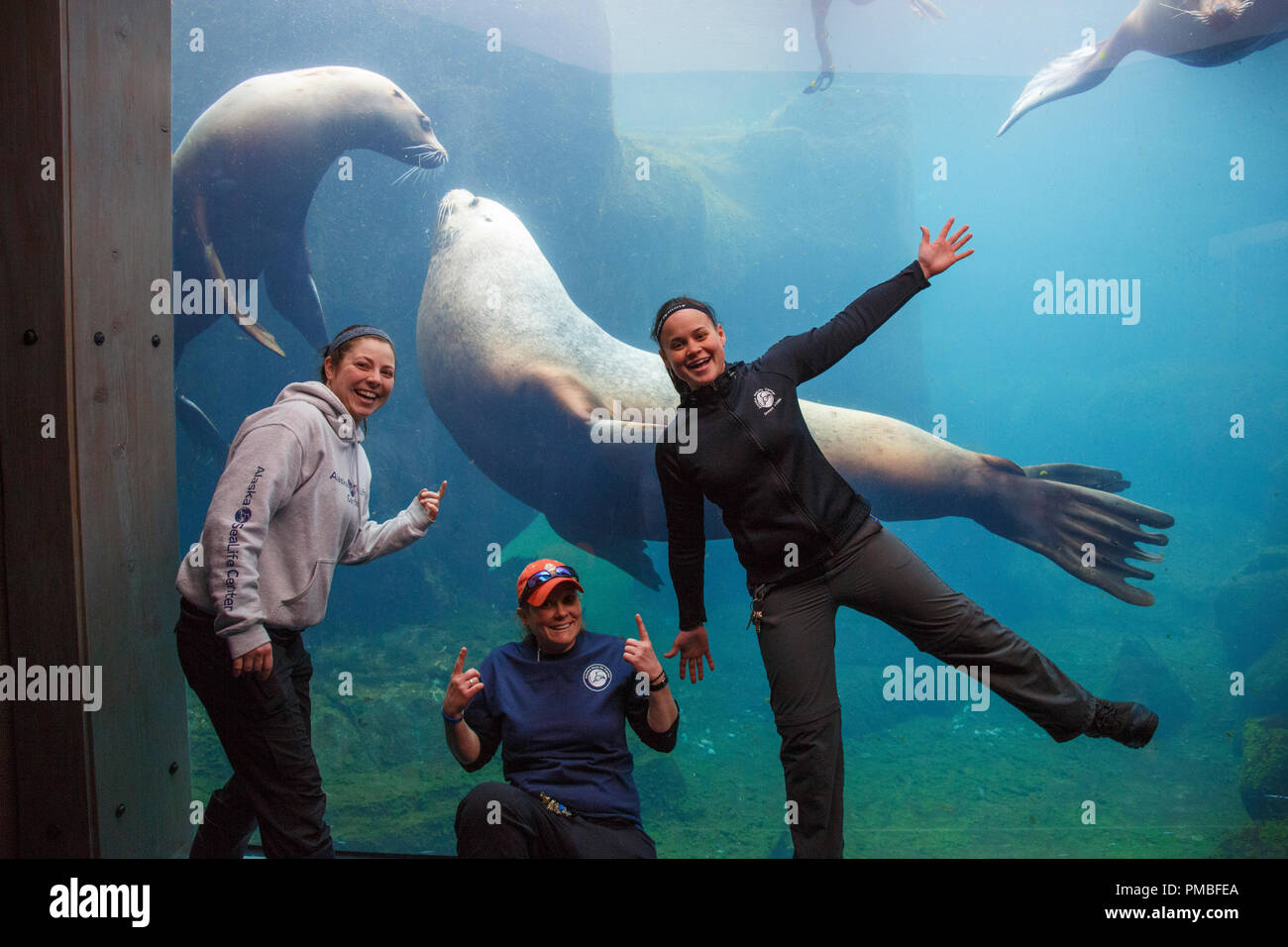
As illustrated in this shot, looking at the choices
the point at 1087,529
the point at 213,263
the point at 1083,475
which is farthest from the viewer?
the point at 213,263

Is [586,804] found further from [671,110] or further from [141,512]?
[671,110]

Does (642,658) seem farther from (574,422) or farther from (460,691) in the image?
(574,422)

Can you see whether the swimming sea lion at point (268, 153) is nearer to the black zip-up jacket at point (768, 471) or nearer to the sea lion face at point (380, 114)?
the sea lion face at point (380, 114)

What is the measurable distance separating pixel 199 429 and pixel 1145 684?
8232 mm

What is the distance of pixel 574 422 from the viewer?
14.0ft

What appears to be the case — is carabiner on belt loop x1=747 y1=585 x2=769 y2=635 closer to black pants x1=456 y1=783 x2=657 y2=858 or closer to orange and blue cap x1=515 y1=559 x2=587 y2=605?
orange and blue cap x1=515 y1=559 x2=587 y2=605

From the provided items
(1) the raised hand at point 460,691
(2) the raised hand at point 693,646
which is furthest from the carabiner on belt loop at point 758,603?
(1) the raised hand at point 460,691

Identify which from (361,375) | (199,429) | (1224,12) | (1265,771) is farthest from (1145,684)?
(199,429)

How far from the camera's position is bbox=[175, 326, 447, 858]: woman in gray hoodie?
5.81 feet

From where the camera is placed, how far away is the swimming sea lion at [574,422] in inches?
166

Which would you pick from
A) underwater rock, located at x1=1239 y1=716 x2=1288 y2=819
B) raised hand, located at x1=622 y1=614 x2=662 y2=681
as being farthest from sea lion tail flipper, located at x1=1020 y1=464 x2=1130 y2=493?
raised hand, located at x1=622 y1=614 x2=662 y2=681

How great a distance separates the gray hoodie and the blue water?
8.70 feet

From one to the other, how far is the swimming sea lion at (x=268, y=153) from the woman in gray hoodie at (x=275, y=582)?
9.64 ft
